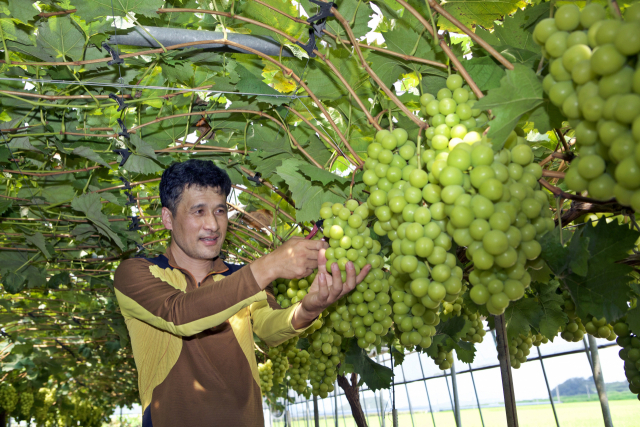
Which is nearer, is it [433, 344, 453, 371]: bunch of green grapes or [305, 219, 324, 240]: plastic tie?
[305, 219, 324, 240]: plastic tie

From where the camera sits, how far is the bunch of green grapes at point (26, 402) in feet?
38.3

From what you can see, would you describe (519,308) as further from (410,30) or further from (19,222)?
(19,222)

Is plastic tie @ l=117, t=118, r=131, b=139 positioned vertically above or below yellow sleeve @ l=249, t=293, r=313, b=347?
above

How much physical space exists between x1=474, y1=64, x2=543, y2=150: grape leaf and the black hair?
1.50 metres

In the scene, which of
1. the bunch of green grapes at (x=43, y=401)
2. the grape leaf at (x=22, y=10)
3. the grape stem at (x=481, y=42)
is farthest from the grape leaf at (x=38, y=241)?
the bunch of green grapes at (x=43, y=401)

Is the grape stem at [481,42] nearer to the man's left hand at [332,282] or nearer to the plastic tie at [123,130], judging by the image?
the man's left hand at [332,282]

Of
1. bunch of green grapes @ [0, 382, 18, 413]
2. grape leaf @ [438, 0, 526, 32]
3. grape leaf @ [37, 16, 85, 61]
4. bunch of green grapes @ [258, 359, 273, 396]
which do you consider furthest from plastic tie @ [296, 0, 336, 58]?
bunch of green grapes @ [0, 382, 18, 413]

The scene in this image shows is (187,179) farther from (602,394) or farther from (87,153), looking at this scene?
(602,394)

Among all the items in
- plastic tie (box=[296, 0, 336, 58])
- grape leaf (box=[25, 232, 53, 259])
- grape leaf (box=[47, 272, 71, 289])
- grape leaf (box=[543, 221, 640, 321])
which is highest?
grape leaf (box=[47, 272, 71, 289])

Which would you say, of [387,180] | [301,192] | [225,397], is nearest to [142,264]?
[225,397]

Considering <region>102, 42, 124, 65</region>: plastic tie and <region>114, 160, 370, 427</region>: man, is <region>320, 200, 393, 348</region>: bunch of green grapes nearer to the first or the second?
<region>114, 160, 370, 427</region>: man

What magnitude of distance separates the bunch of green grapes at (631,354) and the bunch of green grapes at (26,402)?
13666mm

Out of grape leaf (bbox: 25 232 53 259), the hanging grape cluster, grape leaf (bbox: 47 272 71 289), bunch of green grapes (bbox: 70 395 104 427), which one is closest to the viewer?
the hanging grape cluster

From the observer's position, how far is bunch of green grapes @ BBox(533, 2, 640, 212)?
2.19ft
